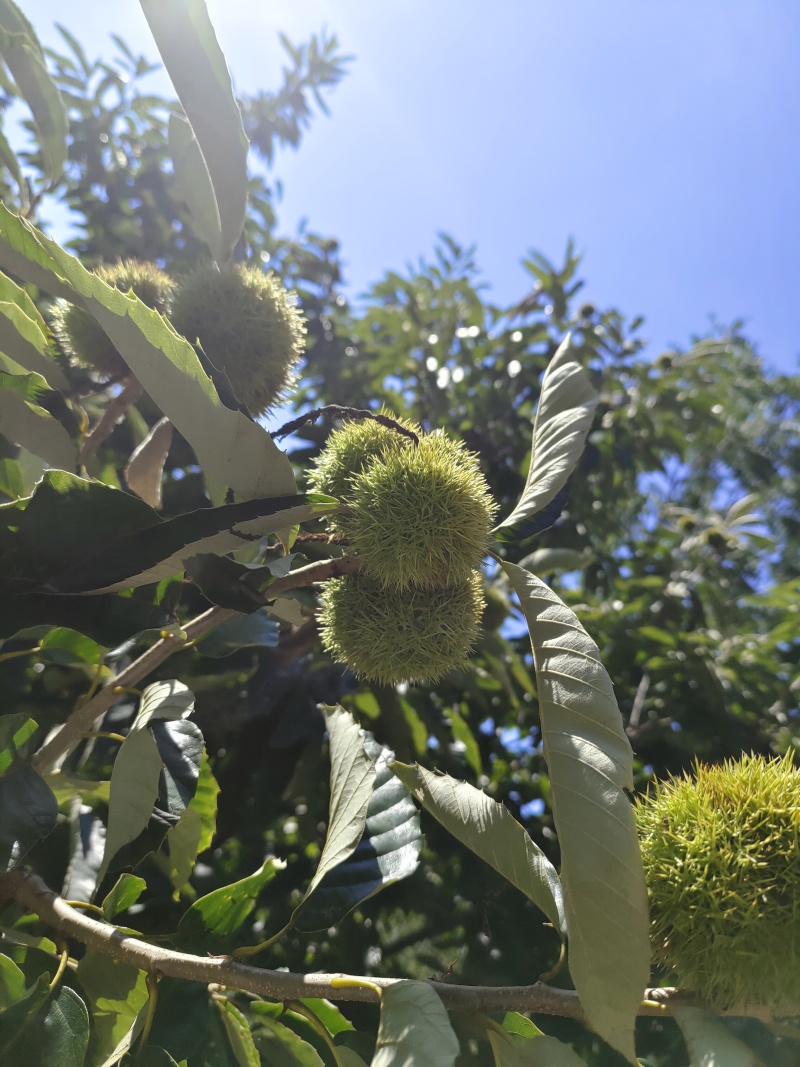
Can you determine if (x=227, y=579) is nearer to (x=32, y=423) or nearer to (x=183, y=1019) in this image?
(x=32, y=423)

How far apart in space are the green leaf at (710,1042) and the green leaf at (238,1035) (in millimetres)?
485

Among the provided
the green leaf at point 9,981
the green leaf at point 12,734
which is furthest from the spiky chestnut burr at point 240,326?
the green leaf at point 9,981

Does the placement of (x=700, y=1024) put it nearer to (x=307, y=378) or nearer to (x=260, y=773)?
(x=260, y=773)

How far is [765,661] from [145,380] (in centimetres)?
257

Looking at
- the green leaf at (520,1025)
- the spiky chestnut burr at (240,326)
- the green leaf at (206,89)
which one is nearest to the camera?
the green leaf at (520,1025)

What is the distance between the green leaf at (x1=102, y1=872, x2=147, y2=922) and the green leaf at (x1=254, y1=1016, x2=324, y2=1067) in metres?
0.24

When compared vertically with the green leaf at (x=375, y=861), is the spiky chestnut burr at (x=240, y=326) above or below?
above

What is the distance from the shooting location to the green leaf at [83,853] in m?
1.22

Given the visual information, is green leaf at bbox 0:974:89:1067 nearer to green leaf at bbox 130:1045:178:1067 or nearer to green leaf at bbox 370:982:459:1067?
→ green leaf at bbox 130:1045:178:1067

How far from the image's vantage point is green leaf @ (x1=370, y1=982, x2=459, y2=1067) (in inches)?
25.8

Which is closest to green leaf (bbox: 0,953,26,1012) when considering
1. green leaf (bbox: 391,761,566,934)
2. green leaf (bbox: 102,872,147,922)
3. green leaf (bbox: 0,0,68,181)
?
green leaf (bbox: 102,872,147,922)

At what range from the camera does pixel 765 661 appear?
2658mm

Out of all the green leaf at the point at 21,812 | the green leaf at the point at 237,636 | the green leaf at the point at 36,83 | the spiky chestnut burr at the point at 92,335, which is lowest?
the green leaf at the point at 21,812

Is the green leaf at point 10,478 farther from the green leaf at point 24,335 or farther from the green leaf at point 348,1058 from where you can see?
the green leaf at point 348,1058
